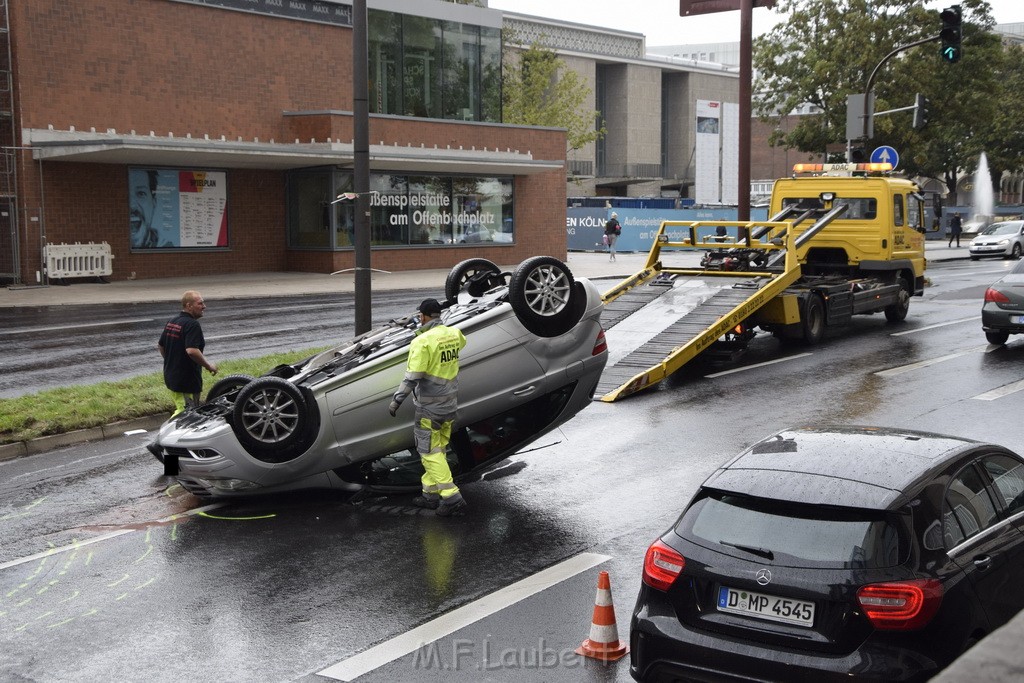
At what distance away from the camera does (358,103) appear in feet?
43.1

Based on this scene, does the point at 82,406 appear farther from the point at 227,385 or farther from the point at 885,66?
the point at 885,66

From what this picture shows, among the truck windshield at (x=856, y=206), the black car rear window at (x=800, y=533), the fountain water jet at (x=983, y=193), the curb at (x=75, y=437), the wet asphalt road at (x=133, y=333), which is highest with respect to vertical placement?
the fountain water jet at (x=983, y=193)

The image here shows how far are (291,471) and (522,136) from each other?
32.3 metres

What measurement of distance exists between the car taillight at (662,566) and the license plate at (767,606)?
0.79 ft

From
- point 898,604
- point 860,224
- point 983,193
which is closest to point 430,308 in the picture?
point 898,604

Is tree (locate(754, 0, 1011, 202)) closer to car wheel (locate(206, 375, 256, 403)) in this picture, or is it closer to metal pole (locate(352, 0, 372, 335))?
metal pole (locate(352, 0, 372, 335))

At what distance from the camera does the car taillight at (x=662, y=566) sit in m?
5.28

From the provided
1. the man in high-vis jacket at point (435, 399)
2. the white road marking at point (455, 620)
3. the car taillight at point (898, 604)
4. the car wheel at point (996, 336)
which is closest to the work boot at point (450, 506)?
the man in high-vis jacket at point (435, 399)

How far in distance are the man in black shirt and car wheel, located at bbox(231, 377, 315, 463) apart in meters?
2.28

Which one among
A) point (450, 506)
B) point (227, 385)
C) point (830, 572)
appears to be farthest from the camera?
point (227, 385)

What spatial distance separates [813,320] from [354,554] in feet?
38.6

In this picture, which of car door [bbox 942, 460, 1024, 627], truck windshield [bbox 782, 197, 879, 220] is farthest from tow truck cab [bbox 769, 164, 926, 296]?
car door [bbox 942, 460, 1024, 627]

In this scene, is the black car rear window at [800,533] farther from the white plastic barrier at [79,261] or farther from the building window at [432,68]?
the building window at [432,68]

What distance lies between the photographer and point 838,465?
5.59 meters
